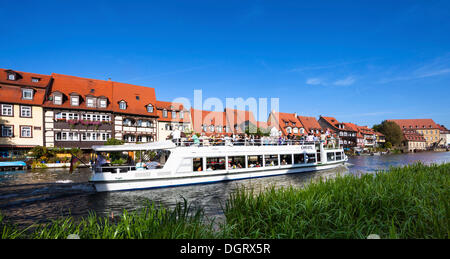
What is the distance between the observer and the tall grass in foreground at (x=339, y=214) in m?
5.23

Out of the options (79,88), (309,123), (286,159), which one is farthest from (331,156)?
Result: (309,123)

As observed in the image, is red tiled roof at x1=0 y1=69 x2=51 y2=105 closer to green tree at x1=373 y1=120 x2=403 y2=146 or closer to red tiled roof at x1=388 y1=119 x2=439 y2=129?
green tree at x1=373 y1=120 x2=403 y2=146

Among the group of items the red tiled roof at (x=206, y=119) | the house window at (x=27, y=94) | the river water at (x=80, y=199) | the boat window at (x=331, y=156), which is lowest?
the river water at (x=80, y=199)

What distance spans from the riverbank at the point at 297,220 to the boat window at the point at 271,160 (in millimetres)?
15813

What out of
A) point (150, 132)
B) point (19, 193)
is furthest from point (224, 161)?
point (150, 132)

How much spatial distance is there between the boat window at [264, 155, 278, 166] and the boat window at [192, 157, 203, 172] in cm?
706

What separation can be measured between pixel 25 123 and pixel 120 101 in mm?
13141

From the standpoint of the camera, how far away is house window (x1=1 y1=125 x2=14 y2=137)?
3359cm

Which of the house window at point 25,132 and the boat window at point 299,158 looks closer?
the boat window at point 299,158

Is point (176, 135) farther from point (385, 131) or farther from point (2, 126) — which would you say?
point (385, 131)

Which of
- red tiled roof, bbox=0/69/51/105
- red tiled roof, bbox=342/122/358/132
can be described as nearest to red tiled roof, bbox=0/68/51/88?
red tiled roof, bbox=0/69/51/105

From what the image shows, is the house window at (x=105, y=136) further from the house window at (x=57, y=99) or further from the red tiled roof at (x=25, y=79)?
the red tiled roof at (x=25, y=79)

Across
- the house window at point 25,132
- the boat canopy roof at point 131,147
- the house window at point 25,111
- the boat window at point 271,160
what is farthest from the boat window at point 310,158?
the house window at point 25,111

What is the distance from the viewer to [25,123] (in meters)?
35.1
